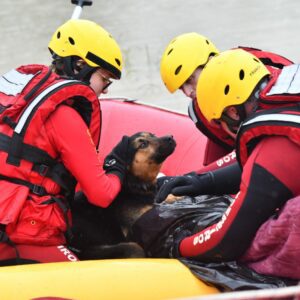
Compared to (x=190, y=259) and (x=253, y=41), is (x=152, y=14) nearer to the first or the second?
(x=253, y=41)

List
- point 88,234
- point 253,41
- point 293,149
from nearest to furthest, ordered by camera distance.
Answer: point 293,149 < point 88,234 < point 253,41

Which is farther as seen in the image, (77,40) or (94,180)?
(77,40)

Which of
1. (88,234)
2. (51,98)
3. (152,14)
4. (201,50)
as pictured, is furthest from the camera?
(152,14)

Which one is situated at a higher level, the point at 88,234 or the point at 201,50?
the point at 201,50

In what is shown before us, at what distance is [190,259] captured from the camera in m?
2.35

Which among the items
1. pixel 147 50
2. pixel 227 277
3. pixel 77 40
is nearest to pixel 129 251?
pixel 227 277

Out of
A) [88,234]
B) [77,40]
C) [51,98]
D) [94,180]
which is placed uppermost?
[77,40]

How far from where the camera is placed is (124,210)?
2766mm

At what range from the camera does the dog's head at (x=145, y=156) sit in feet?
8.90

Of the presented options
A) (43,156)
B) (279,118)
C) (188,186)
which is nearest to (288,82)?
(279,118)

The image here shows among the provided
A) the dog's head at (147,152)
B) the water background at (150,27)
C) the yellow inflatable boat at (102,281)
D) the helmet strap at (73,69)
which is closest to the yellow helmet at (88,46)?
the helmet strap at (73,69)

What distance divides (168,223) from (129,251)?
0.65 feet

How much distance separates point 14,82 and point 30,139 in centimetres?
27

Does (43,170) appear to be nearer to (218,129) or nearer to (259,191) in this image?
(259,191)
